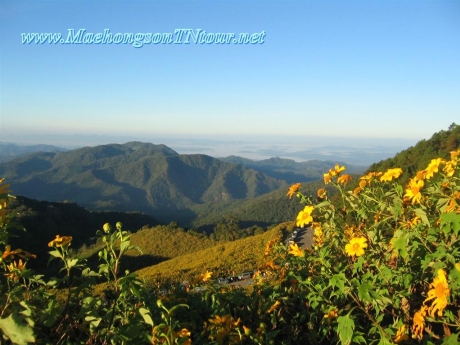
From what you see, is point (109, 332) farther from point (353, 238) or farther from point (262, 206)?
point (262, 206)

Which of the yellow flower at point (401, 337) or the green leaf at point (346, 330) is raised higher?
the green leaf at point (346, 330)

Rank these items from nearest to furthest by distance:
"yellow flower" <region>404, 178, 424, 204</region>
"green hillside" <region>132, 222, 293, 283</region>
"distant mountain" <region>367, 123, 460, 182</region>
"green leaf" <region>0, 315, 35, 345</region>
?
"green leaf" <region>0, 315, 35, 345</region> < "yellow flower" <region>404, 178, 424, 204</region> < "green hillside" <region>132, 222, 293, 283</region> < "distant mountain" <region>367, 123, 460, 182</region>

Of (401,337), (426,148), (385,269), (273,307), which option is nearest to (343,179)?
(385,269)

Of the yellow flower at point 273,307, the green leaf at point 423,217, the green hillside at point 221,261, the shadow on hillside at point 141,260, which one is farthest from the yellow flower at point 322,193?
the shadow on hillside at point 141,260

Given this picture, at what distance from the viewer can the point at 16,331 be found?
93cm

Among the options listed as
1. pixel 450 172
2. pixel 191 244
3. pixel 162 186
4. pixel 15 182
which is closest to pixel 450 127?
pixel 191 244

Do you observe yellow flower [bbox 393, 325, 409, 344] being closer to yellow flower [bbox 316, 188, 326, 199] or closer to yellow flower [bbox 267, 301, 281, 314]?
yellow flower [bbox 267, 301, 281, 314]

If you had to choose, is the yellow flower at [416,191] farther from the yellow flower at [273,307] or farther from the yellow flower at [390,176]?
the yellow flower at [273,307]

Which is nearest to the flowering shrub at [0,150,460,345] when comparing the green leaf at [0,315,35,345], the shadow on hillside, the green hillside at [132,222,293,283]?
the green leaf at [0,315,35,345]

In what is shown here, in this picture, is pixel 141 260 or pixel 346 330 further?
pixel 141 260

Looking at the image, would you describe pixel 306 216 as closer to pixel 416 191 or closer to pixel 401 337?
pixel 416 191

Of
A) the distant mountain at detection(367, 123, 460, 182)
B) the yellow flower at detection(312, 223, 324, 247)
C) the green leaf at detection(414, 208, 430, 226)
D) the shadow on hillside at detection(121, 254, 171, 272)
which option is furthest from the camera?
the distant mountain at detection(367, 123, 460, 182)

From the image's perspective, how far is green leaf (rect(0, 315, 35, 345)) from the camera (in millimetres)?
925

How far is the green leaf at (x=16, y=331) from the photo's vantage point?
3.03ft
